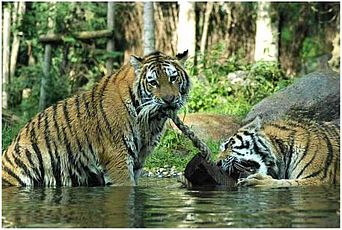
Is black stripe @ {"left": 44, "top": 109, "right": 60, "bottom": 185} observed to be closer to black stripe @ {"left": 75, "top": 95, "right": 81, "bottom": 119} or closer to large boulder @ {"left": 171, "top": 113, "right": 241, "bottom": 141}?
black stripe @ {"left": 75, "top": 95, "right": 81, "bottom": 119}

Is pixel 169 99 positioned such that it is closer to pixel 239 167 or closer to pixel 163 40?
pixel 239 167

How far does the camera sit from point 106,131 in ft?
26.9

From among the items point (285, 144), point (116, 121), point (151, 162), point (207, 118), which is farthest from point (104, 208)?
point (207, 118)

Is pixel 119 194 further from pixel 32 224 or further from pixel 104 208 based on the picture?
pixel 32 224

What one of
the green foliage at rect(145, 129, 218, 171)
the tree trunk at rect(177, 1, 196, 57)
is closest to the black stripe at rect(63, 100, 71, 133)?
the green foliage at rect(145, 129, 218, 171)

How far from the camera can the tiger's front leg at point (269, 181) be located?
7863mm

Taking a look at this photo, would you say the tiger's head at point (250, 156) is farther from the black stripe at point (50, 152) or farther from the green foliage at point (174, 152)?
the green foliage at point (174, 152)

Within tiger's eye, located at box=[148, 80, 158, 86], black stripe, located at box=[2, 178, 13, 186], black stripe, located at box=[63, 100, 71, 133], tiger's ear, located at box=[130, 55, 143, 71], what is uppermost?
tiger's ear, located at box=[130, 55, 143, 71]

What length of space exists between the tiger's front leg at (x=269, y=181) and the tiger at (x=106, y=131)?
3.35ft

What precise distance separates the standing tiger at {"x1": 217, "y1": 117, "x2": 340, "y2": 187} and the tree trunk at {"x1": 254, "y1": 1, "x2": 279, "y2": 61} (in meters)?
10.5

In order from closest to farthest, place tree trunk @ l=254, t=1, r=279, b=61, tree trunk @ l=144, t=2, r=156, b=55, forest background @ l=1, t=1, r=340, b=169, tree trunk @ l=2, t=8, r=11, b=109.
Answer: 1. tree trunk @ l=144, t=2, r=156, b=55
2. forest background @ l=1, t=1, r=340, b=169
3. tree trunk @ l=254, t=1, r=279, b=61
4. tree trunk @ l=2, t=8, r=11, b=109

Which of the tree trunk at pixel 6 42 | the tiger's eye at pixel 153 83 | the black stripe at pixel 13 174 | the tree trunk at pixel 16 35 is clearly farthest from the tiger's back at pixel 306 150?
the tree trunk at pixel 16 35

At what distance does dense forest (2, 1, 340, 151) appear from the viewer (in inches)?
733

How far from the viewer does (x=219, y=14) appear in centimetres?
2147
